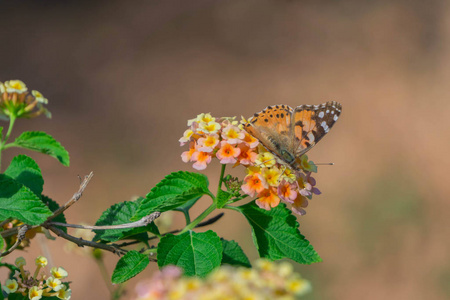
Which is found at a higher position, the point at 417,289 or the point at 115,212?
the point at 417,289

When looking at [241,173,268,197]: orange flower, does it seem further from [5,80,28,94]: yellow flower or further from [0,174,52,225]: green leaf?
[5,80,28,94]: yellow flower

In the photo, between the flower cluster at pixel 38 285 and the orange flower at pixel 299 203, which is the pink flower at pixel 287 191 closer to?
the orange flower at pixel 299 203

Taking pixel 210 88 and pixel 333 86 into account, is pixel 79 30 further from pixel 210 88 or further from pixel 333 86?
pixel 333 86

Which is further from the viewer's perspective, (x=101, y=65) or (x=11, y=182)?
(x=101, y=65)

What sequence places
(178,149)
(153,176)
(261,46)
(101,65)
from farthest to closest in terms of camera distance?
(261,46)
(101,65)
(178,149)
(153,176)

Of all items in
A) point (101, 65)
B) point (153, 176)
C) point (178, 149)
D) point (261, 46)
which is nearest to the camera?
point (153, 176)

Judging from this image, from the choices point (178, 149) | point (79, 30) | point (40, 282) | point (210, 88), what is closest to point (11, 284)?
point (40, 282)

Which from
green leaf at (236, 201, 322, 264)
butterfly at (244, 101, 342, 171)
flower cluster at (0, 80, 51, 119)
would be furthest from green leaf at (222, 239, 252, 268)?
flower cluster at (0, 80, 51, 119)
